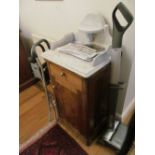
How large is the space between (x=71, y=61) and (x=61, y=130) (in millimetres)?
810

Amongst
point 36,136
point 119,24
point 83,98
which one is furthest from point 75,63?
point 36,136

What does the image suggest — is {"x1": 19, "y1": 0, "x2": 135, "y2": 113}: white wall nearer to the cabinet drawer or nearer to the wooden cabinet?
the wooden cabinet

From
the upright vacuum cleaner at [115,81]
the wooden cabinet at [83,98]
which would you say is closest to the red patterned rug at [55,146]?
the wooden cabinet at [83,98]

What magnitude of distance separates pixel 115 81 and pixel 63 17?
81cm

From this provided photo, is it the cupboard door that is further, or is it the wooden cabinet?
the cupboard door

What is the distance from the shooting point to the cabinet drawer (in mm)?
1096

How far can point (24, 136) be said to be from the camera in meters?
1.59

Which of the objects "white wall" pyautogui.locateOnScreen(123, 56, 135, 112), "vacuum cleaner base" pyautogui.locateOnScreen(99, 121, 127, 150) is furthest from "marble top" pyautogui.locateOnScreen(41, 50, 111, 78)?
"vacuum cleaner base" pyautogui.locateOnScreen(99, 121, 127, 150)

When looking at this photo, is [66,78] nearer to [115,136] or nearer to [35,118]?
[115,136]

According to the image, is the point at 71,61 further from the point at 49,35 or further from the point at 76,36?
the point at 49,35

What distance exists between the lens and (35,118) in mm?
1775

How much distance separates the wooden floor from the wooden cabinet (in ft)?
0.35

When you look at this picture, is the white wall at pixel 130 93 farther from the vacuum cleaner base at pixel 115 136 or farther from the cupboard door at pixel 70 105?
the cupboard door at pixel 70 105
